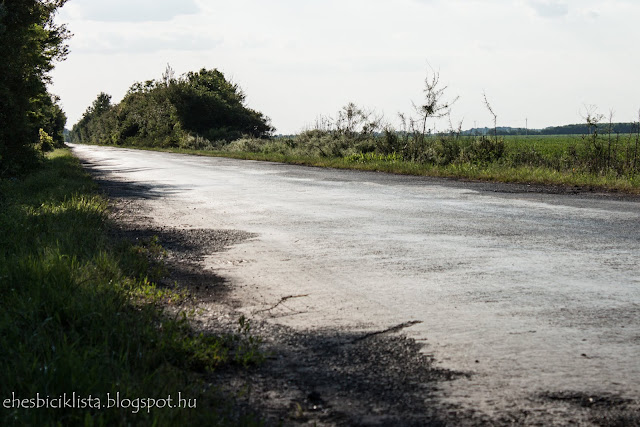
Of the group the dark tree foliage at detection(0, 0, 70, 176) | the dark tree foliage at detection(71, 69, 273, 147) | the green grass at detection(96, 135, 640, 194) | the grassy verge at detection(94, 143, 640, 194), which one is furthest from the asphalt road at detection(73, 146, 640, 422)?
the dark tree foliage at detection(71, 69, 273, 147)

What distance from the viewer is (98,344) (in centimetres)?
428

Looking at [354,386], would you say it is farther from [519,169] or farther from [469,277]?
[519,169]

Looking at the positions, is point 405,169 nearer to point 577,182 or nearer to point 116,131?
point 577,182

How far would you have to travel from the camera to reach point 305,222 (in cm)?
1107

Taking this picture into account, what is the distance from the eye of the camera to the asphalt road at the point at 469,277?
441 cm

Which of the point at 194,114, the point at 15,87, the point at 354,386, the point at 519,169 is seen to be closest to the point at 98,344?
the point at 354,386

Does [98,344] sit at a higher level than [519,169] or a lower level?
lower

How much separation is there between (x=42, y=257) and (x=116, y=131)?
100 meters

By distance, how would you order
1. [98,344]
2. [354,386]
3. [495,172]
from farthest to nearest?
[495,172], [98,344], [354,386]

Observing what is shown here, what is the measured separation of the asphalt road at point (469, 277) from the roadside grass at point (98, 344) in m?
0.97

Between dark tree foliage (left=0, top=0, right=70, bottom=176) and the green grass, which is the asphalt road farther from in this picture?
dark tree foliage (left=0, top=0, right=70, bottom=176)

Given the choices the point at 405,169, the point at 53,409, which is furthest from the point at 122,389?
the point at 405,169

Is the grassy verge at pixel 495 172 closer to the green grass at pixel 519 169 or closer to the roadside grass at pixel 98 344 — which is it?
the green grass at pixel 519 169

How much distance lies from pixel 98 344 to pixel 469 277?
3.93 meters
